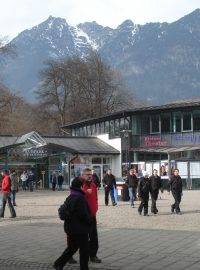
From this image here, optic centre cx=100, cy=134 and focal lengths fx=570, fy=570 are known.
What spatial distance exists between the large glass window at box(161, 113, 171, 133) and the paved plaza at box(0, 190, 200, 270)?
29.9m

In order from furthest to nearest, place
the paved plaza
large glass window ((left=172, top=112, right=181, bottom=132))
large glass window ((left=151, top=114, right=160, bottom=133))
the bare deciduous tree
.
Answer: the bare deciduous tree < large glass window ((left=151, top=114, right=160, bottom=133)) < large glass window ((left=172, top=112, right=181, bottom=132)) < the paved plaza

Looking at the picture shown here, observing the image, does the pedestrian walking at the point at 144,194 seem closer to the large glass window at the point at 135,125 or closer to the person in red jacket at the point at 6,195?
the person in red jacket at the point at 6,195

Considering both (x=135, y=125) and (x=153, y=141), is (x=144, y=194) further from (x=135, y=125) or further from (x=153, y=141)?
(x=135, y=125)

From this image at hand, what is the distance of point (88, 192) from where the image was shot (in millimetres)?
10734

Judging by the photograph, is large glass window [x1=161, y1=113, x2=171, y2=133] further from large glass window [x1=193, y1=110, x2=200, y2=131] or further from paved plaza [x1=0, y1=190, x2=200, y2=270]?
paved plaza [x1=0, y1=190, x2=200, y2=270]

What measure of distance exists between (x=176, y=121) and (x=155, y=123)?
218 centimetres

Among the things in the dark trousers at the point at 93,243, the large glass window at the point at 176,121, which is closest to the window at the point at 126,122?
the large glass window at the point at 176,121

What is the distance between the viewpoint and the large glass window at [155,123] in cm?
4991

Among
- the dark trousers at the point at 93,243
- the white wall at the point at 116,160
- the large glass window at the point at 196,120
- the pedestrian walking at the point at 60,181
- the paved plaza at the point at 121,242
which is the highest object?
the large glass window at the point at 196,120

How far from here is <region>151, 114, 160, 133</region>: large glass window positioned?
49.9 m

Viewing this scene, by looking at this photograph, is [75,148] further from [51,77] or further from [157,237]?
[157,237]

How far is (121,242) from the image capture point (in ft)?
41.3

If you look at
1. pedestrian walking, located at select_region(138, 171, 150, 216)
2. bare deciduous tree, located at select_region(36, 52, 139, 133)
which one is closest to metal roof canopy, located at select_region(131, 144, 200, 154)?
bare deciduous tree, located at select_region(36, 52, 139, 133)

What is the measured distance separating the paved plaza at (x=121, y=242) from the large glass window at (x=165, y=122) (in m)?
29.9
